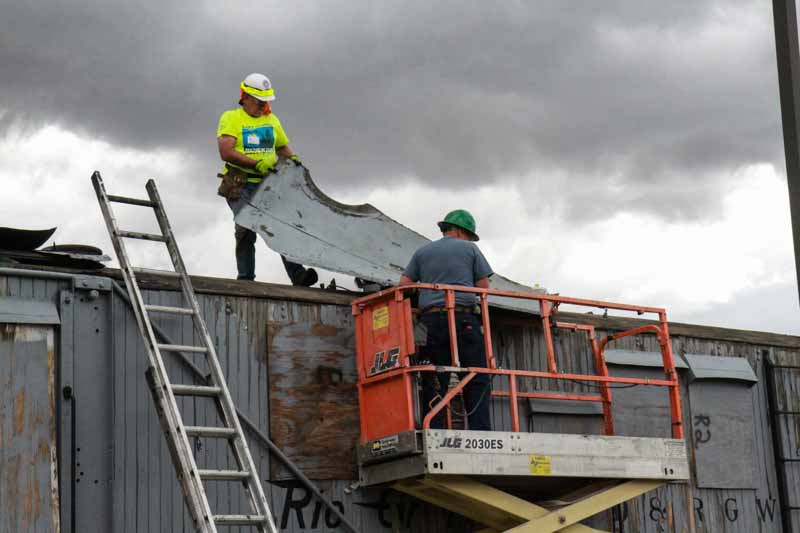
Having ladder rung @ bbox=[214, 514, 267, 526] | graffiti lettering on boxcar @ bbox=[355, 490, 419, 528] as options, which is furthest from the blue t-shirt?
ladder rung @ bbox=[214, 514, 267, 526]

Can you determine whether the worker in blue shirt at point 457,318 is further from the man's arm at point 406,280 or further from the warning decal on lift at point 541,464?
the warning decal on lift at point 541,464

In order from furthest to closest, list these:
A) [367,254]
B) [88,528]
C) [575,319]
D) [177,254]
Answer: [575,319] → [367,254] → [177,254] → [88,528]

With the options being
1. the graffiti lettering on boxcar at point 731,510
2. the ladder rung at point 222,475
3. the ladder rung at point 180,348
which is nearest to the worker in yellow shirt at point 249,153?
the ladder rung at point 180,348

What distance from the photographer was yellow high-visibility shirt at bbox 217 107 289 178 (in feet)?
40.1

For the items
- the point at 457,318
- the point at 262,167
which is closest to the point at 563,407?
the point at 457,318

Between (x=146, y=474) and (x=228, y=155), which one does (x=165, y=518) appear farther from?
(x=228, y=155)

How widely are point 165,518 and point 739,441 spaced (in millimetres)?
7114

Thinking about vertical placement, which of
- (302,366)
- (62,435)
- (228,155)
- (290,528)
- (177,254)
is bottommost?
(290,528)

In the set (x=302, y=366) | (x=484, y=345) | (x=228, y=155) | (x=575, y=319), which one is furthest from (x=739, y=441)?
(x=228, y=155)

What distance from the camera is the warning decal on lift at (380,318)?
10625 millimetres

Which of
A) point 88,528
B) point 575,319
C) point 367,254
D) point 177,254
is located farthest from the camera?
point 575,319

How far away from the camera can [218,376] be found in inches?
384

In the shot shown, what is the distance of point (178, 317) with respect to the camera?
34.9ft

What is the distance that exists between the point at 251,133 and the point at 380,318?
2.75 meters
